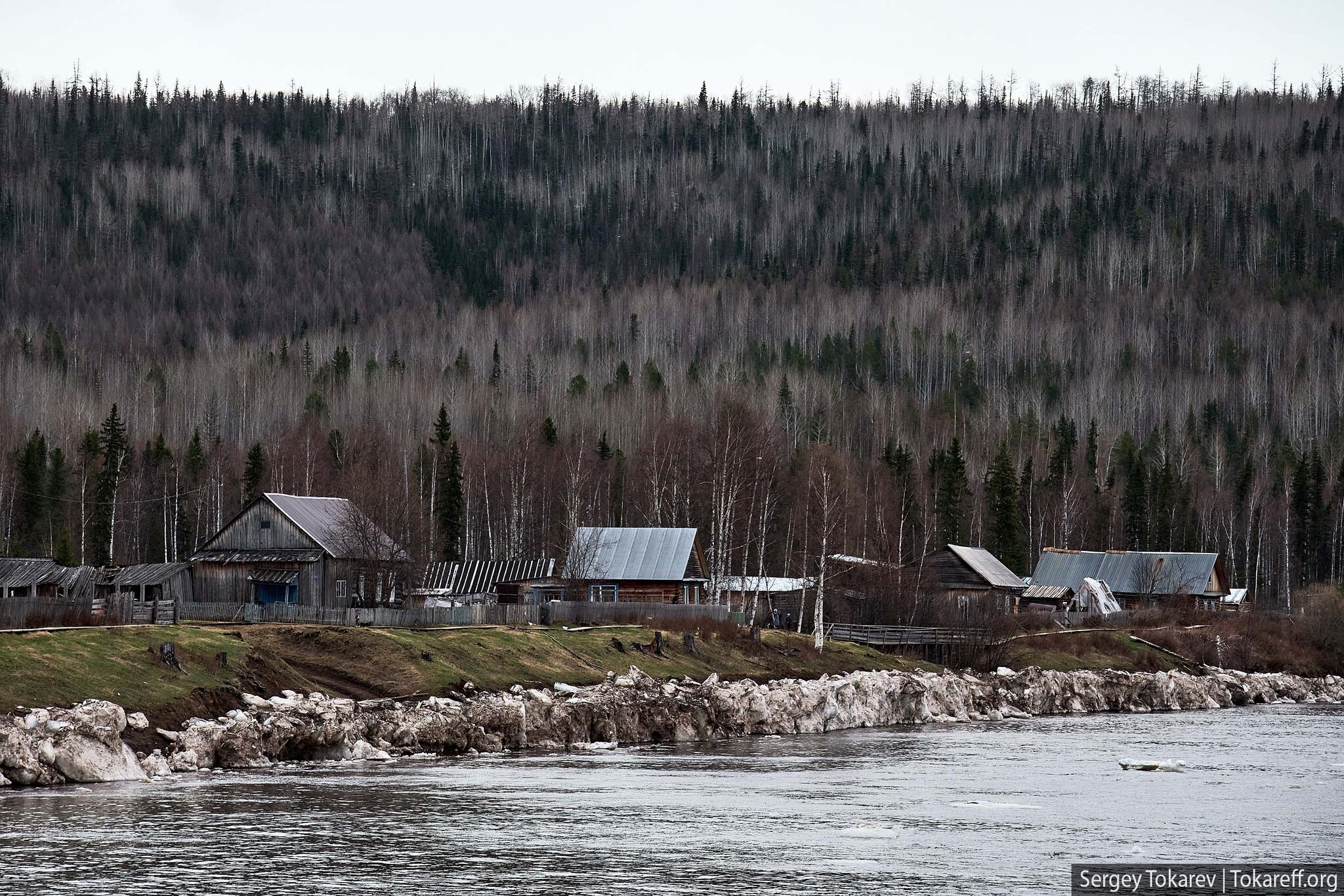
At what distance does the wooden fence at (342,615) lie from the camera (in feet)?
193

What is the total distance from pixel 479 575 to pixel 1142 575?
170ft

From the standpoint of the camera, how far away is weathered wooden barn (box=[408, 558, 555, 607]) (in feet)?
271

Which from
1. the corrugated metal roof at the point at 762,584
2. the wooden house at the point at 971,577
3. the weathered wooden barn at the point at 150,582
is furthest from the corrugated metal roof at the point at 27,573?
the wooden house at the point at 971,577

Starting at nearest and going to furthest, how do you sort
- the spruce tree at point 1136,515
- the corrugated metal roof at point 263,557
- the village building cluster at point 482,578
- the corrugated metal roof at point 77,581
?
the corrugated metal roof at point 77,581
the village building cluster at point 482,578
the corrugated metal roof at point 263,557
the spruce tree at point 1136,515

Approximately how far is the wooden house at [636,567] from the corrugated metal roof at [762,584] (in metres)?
4.59

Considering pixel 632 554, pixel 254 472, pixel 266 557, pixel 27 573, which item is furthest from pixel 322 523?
pixel 254 472

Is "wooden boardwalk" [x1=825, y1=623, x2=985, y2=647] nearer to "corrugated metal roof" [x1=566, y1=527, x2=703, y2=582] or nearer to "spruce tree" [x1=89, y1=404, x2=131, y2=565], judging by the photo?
"corrugated metal roof" [x1=566, y1=527, x2=703, y2=582]

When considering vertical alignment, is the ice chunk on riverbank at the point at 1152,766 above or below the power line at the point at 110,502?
below

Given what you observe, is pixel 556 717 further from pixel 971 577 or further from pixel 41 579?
pixel 971 577

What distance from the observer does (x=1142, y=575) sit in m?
112

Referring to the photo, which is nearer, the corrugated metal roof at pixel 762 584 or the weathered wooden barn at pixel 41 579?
the weathered wooden barn at pixel 41 579

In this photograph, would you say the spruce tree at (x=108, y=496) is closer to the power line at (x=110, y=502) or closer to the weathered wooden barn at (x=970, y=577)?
the power line at (x=110, y=502)

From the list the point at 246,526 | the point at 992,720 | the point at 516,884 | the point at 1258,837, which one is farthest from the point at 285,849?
the point at 246,526

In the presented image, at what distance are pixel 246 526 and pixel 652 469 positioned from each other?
112 feet
